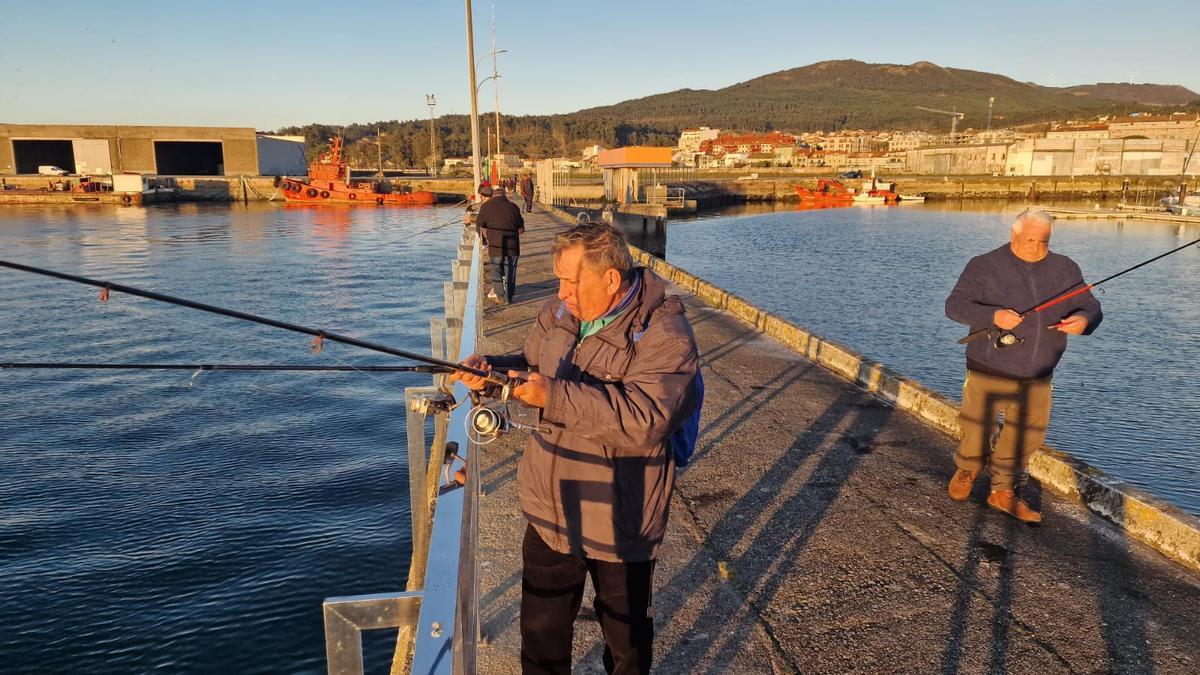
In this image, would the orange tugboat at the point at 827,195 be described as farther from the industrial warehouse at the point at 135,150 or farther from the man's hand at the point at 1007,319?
the man's hand at the point at 1007,319

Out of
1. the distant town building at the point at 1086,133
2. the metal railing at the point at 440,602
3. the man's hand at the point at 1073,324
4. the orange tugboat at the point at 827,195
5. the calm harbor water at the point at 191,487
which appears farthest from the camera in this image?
the distant town building at the point at 1086,133

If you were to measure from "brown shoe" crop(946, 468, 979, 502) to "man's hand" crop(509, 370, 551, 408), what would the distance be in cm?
376

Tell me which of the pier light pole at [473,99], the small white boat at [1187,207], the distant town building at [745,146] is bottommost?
the small white boat at [1187,207]

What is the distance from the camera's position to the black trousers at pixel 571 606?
8.45ft

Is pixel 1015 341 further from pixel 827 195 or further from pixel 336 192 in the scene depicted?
pixel 827 195

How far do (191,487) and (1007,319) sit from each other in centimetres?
883

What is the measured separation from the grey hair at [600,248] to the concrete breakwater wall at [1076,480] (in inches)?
157

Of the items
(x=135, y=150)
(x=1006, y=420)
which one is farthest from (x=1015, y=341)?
(x=135, y=150)

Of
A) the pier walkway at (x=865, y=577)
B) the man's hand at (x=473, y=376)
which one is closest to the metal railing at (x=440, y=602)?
the man's hand at (x=473, y=376)

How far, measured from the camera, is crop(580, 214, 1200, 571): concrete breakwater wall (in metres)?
Answer: 4.36

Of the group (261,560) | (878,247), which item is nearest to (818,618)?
(261,560)

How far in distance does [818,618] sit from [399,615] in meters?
2.54

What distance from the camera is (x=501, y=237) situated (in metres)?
10.6

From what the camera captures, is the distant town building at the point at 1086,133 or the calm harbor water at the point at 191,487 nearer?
the calm harbor water at the point at 191,487
